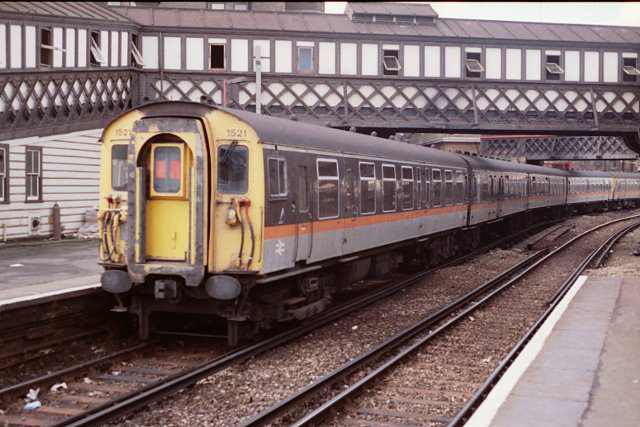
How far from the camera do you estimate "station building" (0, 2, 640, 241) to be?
20531mm

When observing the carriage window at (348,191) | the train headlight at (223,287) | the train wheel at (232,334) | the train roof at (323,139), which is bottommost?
the train wheel at (232,334)

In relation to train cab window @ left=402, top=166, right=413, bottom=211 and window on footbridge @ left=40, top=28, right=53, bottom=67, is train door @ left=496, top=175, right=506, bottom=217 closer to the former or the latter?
train cab window @ left=402, top=166, right=413, bottom=211

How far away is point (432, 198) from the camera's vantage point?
1825 cm

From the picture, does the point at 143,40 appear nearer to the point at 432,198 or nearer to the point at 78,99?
the point at 78,99

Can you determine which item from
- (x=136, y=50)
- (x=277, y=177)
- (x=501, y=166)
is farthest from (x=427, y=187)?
(x=136, y=50)

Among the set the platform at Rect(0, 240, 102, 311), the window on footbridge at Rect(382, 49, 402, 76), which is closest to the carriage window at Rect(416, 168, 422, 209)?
the platform at Rect(0, 240, 102, 311)

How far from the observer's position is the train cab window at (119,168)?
10195 millimetres

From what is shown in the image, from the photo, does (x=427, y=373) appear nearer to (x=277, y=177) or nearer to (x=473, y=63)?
(x=277, y=177)

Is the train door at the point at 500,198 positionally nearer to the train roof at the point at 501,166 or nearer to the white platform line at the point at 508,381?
the train roof at the point at 501,166

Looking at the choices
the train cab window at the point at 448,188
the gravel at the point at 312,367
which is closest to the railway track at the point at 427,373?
the gravel at the point at 312,367

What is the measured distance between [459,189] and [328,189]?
1008 cm

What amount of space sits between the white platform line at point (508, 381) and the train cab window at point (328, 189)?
3.60m

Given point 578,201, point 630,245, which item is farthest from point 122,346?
point 578,201

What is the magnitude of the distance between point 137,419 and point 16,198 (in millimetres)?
14114
